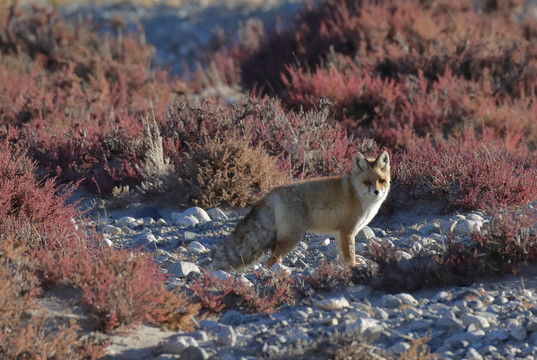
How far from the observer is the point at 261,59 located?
15.8m

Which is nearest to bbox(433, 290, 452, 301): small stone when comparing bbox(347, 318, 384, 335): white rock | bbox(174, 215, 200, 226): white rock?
bbox(347, 318, 384, 335): white rock

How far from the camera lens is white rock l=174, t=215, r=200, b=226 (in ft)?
26.5

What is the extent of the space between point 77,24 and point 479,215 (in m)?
12.1

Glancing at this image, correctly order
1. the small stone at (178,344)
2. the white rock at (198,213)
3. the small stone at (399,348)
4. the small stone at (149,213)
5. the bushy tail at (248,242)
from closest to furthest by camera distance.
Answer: the small stone at (399,348) < the small stone at (178,344) < the bushy tail at (248,242) < the white rock at (198,213) < the small stone at (149,213)

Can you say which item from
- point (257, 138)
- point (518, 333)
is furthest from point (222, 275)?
point (257, 138)

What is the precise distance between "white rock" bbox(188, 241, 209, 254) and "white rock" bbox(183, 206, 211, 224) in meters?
0.93

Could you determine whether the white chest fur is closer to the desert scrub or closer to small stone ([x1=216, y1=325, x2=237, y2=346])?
the desert scrub

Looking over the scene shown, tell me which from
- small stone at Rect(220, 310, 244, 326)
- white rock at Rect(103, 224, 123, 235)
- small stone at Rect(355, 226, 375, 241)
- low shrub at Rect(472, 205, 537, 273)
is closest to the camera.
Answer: small stone at Rect(220, 310, 244, 326)

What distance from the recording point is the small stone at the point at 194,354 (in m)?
4.68

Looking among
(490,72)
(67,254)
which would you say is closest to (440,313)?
(67,254)

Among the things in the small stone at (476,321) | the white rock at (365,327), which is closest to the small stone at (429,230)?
the small stone at (476,321)

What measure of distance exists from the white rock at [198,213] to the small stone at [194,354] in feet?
11.7

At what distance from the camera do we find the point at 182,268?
251 inches

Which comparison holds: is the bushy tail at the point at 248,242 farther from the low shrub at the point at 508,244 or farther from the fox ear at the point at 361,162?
the low shrub at the point at 508,244
